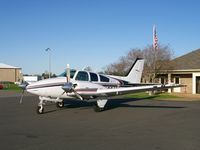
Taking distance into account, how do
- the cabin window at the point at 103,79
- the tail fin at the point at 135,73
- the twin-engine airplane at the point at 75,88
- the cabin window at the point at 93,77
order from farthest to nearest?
the tail fin at the point at 135,73, the cabin window at the point at 103,79, the cabin window at the point at 93,77, the twin-engine airplane at the point at 75,88

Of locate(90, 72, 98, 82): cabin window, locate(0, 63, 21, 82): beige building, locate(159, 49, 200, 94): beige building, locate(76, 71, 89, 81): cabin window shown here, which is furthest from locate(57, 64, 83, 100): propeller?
locate(0, 63, 21, 82): beige building

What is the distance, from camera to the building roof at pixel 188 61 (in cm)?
3641

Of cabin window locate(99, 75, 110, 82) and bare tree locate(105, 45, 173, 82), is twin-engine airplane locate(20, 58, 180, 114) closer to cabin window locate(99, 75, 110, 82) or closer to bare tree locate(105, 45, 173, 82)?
cabin window locate(99, 75, 110, 82)

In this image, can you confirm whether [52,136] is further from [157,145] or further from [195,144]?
[195,144]

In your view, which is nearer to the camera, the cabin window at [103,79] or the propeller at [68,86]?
the propeller at [68,86]

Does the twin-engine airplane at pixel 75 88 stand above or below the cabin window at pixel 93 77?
below

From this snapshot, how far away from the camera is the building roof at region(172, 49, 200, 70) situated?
3641 centimetres

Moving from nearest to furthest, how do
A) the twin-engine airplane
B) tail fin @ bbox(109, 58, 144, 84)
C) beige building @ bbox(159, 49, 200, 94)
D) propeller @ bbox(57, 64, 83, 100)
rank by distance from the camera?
propeller @ bbox(57, 64, 83, 100), the twin-engine airplane, tail fin @ bbox(109, 58, 144, 84), beige building @ bbox(159, 49, 200, 94)

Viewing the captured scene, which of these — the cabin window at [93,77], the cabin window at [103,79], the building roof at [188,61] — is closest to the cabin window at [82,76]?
the cabin window at [93,77]

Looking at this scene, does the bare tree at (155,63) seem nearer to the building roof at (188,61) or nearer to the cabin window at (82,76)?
the building roof at (188,61)

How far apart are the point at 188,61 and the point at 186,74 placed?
9.27ft

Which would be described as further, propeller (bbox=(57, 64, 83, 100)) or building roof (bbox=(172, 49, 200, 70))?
building roof (bbox=(172, 49, 200, 70))

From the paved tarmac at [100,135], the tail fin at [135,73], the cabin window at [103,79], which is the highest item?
the tail fin at [135,73]

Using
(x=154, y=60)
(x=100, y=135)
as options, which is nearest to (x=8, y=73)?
(x=154, y=60)
